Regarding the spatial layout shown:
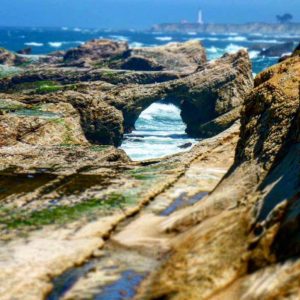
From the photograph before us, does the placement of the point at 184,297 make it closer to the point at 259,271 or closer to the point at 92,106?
the point at 259,271

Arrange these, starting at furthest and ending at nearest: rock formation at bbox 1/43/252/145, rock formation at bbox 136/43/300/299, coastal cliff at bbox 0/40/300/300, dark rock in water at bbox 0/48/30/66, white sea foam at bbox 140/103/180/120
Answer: dark rock in water at bbox 0/48/30/66
white sea foam at bbox 140/103/180/120
rock formation at bbox 1/43/252/145
coastal cliff at bbox 0/40/300/300
rock formation at bbox 136/43/300/299

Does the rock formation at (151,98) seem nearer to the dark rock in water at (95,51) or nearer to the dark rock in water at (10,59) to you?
the dark rock in water at (10,59)

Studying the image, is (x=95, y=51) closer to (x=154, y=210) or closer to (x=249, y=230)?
(x=154, y=210)

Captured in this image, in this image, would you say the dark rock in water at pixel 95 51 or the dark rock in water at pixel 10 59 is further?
the dark rock in water at pixel 95 51

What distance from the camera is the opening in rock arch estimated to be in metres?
72.8

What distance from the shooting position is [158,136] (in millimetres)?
84062

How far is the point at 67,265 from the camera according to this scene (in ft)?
93.4

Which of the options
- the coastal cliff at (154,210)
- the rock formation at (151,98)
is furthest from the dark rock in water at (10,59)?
the coastal cliff at (154,210)

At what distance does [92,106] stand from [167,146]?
36.1 feet

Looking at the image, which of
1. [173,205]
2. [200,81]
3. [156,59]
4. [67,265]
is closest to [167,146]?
[200,81]

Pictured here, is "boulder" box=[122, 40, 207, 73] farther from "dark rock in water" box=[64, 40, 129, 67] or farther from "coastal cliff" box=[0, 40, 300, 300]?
"coastal cliff" box=[0, 40, 300, 300]

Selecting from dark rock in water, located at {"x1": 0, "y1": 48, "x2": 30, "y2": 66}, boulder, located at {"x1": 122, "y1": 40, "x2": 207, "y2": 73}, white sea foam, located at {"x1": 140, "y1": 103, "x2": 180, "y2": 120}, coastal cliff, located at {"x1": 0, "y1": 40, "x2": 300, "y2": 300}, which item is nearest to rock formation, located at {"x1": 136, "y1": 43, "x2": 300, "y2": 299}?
coastal cliff, located at {"x1": 0, "y1": 40, "x2": 300, "y2": 300}

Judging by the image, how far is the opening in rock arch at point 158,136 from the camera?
239 feet

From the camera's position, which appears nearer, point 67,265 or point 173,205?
point 67,265
